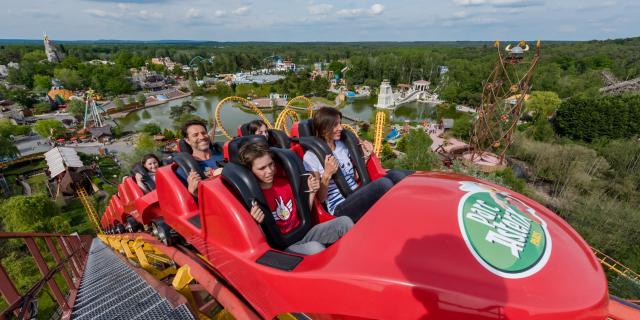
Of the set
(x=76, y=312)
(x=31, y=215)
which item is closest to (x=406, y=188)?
(x=76, y=312)

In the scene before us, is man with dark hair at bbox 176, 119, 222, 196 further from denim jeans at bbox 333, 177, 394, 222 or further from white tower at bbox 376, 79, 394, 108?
white tower at bbox 376, 79, 394, 108

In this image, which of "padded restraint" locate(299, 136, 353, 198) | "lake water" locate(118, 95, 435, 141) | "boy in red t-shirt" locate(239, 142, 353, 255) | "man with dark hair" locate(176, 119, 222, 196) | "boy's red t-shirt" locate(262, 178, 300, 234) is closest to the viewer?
"boy in red t-shirt" locate(239, 142, 353, 255)

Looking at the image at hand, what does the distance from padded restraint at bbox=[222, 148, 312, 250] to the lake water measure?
90.2ft

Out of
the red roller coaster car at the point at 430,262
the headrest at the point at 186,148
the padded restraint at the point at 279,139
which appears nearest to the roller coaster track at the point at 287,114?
the headrest at the point at 186,148

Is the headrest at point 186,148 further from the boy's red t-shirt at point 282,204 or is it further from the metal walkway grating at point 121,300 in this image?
the boy's red t-shirt at point 282,204

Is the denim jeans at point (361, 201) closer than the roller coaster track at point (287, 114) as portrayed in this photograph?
Yes

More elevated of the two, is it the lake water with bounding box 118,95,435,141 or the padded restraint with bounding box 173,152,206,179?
the padded restraint with bounding box 173,152,206,179

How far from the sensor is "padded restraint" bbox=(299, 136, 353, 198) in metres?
2.41

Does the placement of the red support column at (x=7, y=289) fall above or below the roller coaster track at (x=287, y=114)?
above

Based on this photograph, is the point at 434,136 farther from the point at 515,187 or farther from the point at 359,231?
the point at 359,231

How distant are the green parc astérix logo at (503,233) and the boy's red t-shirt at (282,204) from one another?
1077mm

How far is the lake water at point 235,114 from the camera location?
31477mm

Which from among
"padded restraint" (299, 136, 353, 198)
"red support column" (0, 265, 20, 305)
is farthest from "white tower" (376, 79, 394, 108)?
"red support column" (0, 265, 20, 305)

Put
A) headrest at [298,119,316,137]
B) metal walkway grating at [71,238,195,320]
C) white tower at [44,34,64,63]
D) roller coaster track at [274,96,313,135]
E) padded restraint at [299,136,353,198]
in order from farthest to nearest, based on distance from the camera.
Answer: white tower at [44,34,64,63] < roller coaster track at [274,96,313,135] < headrest at [298,119,316,137] < padded restraint at [299,136,353,198] < metal walkway grating at [71,238,195,320]
